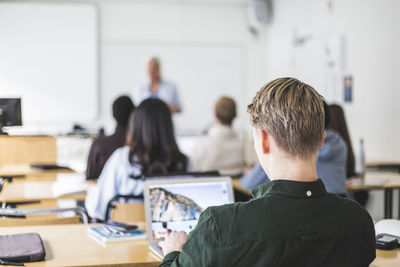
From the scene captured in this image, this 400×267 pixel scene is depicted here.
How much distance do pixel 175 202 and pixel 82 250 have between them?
354 millimetres

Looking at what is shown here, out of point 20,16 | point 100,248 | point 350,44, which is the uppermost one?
point 20,16

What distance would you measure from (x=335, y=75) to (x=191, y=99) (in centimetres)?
260

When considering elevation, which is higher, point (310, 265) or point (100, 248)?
point (310, 265)

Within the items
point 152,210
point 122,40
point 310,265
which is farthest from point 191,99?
point 310,265

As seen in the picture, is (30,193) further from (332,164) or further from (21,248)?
(332,164)

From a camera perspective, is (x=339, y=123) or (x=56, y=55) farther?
(x=56, y=55)

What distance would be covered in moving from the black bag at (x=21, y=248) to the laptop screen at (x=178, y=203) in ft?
1.27

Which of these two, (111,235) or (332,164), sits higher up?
(332,164)

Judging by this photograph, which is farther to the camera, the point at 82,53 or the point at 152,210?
the point at 82,53

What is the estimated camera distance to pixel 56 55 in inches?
286

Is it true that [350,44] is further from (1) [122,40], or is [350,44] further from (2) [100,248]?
(2) [100,248]

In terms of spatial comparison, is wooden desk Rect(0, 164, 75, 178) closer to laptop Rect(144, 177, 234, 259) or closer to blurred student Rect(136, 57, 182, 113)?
laptop Rect(144, 177, 234, 259)

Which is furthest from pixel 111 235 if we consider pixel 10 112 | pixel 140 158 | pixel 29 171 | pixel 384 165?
pixel 384 165

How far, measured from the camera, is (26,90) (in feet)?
23.4
